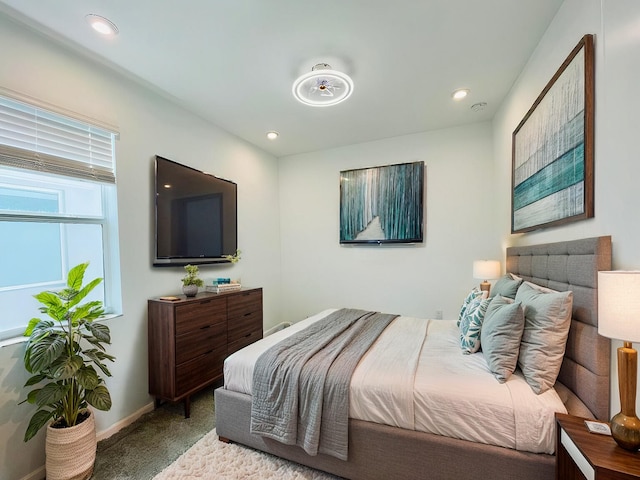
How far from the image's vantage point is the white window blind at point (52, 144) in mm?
1661

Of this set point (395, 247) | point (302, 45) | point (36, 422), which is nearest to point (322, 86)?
point (302, 45)

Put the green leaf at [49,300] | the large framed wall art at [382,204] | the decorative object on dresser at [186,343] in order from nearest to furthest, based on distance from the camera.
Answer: the green leaf at [49,300] → the decorative object on dresser at [186,343] → the large framed wall art at [382,204]

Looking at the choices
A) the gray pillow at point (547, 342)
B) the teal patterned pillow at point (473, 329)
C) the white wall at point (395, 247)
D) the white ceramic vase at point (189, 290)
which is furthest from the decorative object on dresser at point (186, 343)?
the gray pillow at point (547, 342)

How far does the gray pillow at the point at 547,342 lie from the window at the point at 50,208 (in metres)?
2.86

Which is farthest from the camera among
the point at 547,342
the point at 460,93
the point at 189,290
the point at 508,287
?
the point at 460,93

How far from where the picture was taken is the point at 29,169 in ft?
5.67

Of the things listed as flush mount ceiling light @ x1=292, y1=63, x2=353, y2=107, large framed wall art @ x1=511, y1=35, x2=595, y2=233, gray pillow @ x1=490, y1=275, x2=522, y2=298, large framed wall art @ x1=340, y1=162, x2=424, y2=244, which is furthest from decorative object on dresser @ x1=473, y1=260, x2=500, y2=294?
flush mount ceiling light @ x1=292, y1=63, x2=353, y2=107

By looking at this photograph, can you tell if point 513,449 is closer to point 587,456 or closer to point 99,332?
point 587,456

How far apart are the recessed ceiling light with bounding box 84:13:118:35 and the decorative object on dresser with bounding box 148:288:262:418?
1.95 metres

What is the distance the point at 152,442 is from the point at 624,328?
2.77 meters

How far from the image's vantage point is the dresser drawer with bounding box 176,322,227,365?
7.36ft

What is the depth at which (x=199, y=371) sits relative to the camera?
7.82ft

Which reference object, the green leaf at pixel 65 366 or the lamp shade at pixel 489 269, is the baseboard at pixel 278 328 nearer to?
the green leaf at pixel 65 366

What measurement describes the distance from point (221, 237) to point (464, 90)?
117 inches
